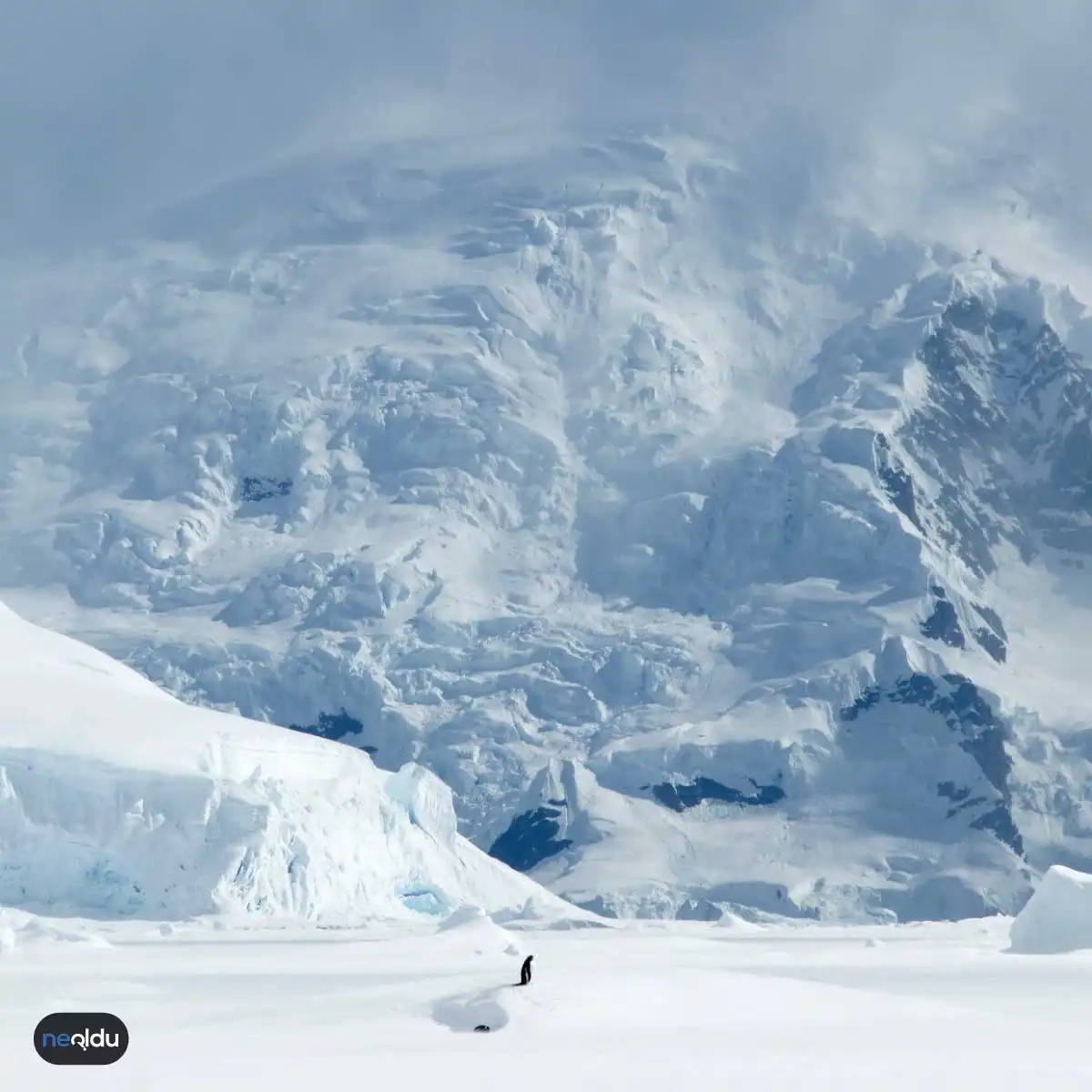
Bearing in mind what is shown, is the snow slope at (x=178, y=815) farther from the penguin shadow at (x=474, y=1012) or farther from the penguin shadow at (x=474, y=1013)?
the penguin shadow at (x=474, y=1013)

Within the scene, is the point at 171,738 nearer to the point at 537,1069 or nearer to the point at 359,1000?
the point at 359,1000

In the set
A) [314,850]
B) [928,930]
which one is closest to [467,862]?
[314,850]

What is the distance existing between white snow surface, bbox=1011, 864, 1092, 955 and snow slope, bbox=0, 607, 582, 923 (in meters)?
38.7

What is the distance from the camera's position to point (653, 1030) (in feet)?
105

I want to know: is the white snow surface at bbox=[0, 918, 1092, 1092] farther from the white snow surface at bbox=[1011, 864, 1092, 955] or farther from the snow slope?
the snow slope

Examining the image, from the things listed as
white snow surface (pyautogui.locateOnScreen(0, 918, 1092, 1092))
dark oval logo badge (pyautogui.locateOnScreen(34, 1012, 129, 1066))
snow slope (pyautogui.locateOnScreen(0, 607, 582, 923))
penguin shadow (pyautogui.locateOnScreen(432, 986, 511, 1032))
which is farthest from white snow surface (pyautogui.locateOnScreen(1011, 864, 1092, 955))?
dark oval logo badge (pyautogui.locateOnScreen(34, 1012, 129, 1066))

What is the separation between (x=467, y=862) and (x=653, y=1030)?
8388 centimetres

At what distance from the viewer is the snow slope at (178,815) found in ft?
285

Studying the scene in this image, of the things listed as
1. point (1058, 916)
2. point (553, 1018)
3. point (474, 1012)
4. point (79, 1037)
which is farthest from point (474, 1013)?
point (1058, 916)

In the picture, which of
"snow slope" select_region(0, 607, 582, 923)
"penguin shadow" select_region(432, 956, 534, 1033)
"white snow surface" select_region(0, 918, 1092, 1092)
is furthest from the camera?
"snow slope" select_region(0, 607, 582, 923)

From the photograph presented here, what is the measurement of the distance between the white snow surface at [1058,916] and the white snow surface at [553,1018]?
6.26 feet

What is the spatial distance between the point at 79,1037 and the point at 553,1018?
13.1 meters

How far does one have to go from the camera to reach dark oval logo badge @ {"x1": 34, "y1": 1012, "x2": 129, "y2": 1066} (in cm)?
2002

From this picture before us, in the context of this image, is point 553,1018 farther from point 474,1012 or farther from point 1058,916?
point 1058,916
